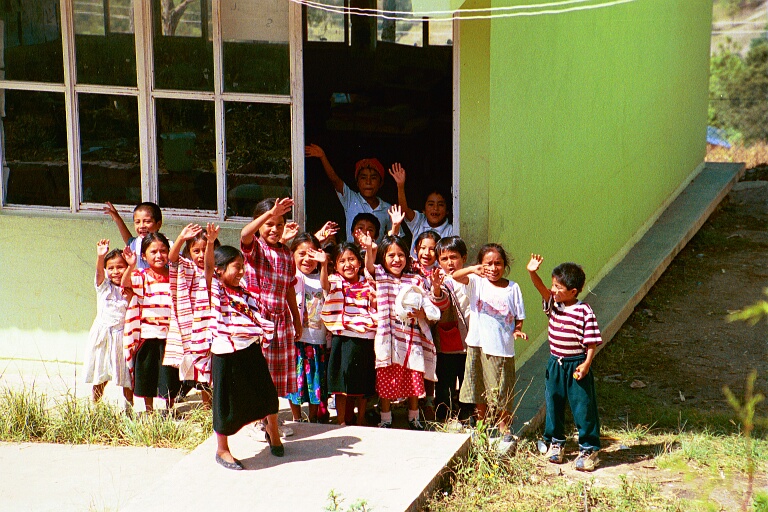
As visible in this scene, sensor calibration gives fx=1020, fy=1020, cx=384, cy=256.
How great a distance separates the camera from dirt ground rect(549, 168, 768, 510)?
5531mm

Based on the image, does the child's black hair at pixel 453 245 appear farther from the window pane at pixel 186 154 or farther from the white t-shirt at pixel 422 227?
the window pane at pixel 186 154

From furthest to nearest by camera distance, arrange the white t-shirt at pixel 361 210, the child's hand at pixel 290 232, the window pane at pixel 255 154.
Result: 1. the white t-shirt at pixel 361 210
2. the window pane at pixel 255 154
3. the child's hand at pixel 290 232

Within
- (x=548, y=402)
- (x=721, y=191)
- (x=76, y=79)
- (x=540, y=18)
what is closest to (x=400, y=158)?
(x=540, y=18)

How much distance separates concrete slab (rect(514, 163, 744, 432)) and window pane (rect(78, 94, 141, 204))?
282 cm

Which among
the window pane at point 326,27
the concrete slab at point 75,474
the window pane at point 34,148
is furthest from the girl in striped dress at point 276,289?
the window pane at point 326,27

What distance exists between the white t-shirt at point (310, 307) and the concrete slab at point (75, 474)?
0.94 metres

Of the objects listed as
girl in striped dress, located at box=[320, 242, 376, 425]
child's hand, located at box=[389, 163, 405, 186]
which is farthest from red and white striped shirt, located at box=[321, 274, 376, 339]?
child's hand, located at box=[389, 163, 405, 186]

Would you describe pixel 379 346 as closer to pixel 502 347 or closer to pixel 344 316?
pixel 344 316

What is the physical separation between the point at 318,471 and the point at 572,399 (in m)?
1.45

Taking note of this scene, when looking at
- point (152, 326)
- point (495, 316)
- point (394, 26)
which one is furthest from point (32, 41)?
point (394, 26)

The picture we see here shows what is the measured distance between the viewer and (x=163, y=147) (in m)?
6.50

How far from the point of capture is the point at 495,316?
5.51 meters

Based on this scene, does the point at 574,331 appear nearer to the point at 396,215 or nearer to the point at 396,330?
the point at 396,330

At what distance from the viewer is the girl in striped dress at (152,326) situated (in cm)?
573
